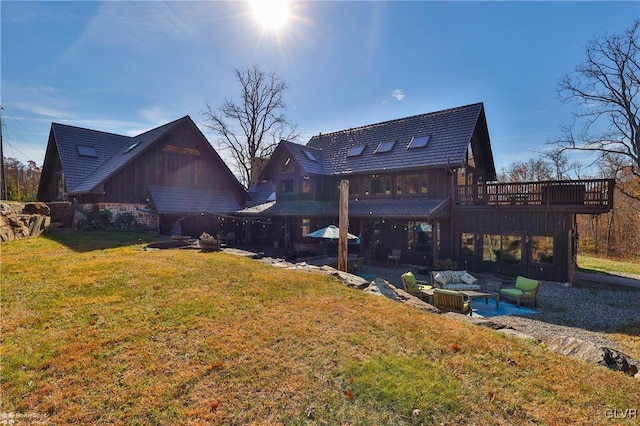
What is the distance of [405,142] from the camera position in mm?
18531

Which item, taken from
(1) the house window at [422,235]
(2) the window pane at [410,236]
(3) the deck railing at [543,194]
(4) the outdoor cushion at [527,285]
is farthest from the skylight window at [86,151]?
(4) the outdoor cushion at [527,285]

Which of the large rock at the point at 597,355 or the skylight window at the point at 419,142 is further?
the skylight window at the point at 419,142

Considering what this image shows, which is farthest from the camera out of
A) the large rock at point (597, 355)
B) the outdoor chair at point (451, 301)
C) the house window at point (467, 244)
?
the house window at point (467, 244)

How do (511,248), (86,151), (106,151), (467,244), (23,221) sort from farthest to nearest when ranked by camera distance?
(106,151) → (86,151) → (467,244) → (511,248) → (23,221)

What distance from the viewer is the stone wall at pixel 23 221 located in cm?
1221

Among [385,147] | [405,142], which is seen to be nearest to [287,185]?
[385,147]

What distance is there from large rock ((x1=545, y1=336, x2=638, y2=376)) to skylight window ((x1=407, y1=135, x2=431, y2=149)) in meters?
13.5

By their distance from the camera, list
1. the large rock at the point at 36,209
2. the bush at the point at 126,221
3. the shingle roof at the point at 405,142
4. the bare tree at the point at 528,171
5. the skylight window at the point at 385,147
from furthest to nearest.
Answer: the bare tree at the point at 528,171
the skylight window at the point at 385,147
the bush at the point at 126,221
the shingle roof at the point at 405,142
the large rock at the point at 36,209

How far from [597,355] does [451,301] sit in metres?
3.96

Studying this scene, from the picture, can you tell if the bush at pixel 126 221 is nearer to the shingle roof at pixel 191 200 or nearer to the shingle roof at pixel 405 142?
the shingle roof at pixel 191 200

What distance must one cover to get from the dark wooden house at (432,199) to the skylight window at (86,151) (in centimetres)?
1154

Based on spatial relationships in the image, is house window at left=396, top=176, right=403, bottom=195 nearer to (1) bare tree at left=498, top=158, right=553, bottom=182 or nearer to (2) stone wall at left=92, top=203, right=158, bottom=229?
(2) stone wall at left=92, top=203, right=158, bottom=229

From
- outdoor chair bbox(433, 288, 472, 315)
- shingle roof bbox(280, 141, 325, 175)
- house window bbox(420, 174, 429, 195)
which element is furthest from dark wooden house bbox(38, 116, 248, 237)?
outdoor chair bbox(433, 288, 472, 315)

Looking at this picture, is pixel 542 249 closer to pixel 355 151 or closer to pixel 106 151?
pixel 355 151
